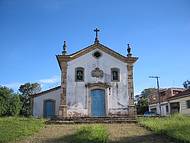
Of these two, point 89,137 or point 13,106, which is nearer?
point 89,137

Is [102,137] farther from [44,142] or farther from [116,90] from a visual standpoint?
[116,90]

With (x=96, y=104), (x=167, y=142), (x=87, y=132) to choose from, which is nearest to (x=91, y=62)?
(x=96, y=104)

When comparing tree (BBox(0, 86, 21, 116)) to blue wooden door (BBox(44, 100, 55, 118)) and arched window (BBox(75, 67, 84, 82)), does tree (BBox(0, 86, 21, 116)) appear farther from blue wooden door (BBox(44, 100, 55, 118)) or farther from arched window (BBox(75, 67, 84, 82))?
arched window (BBox(75, 67, 84, 82))

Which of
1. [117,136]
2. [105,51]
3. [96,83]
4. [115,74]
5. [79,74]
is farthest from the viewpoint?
[105,51]

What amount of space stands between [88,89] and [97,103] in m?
1.45

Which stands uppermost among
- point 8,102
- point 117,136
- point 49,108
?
point 8,102

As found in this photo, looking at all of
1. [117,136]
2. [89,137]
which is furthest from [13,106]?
[89,137]

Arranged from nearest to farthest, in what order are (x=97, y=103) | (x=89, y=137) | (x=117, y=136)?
(x=89, y=137), (x=117, y=136), (x=97, y=103)

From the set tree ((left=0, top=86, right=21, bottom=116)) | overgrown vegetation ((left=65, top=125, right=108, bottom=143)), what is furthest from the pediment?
overgrown vegetation ((left=65, top=125, right=108, bottom=143))

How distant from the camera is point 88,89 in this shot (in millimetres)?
25281

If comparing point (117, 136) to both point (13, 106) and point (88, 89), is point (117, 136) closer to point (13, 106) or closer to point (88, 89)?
point (88, 89)

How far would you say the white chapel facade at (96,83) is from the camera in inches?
983

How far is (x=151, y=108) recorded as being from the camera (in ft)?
181

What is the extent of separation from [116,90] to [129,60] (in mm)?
3126
